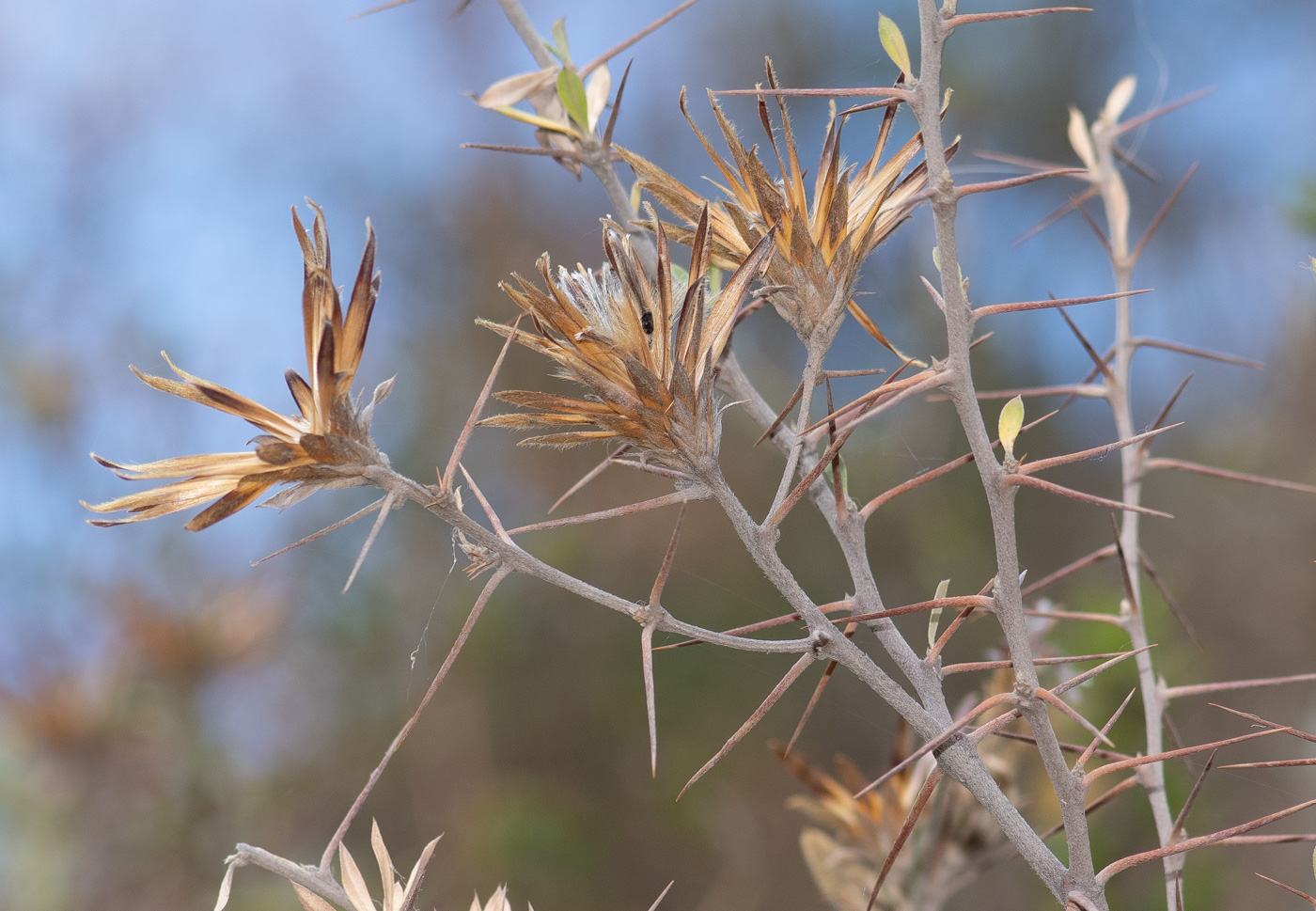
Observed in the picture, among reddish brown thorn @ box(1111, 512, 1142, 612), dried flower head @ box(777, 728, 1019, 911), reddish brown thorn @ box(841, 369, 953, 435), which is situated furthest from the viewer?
dried flower head @ box(777, 728, 1019, 911)

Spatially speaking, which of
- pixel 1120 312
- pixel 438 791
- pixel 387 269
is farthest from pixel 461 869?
pixel 1120 312

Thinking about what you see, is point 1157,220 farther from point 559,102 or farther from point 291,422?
point 291,422

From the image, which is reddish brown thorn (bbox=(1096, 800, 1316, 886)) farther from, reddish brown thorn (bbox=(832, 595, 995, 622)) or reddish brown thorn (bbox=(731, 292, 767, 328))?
reddish brown thorn (bbox=(731, 292, 767, 328))

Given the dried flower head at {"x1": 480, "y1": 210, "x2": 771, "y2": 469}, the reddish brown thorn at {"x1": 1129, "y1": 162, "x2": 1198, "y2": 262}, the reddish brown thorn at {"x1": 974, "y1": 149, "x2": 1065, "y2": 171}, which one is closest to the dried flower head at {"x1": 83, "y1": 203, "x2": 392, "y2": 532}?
the dried flower head at {"x1": 480, "y1": 210, "x2": 771, "y2": 469}

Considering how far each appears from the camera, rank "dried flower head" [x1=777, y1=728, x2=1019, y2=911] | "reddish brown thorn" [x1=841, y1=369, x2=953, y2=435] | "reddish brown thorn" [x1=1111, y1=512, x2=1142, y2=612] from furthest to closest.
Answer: "dried flower head" [x1=777, y1=728, x2=1019, y2=911], "reddish brown thorn" [x1=1111, y1=512, x2=1142, y2=612], "reddish brown thorn" [x1=841, y1=369, x2=953, y2=435]

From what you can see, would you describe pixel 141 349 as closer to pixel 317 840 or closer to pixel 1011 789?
pixel 317 840

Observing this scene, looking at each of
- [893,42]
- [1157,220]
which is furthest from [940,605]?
[1157,220]

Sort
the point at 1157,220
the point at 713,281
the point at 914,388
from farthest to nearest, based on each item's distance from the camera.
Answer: the point at 1157,220
the point at 713,281
the point at 914,388
